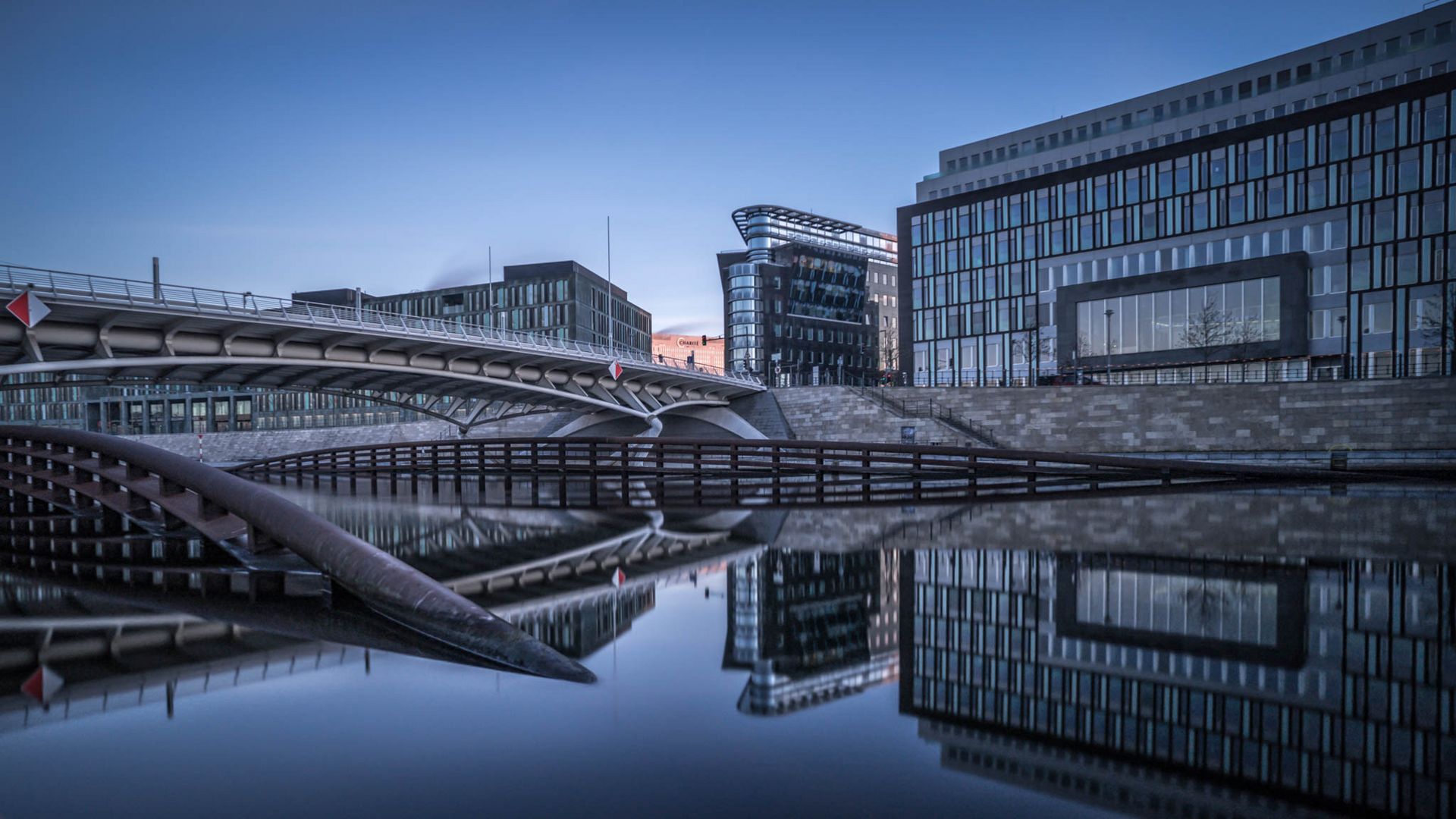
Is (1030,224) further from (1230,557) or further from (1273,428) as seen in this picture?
(1230,557)

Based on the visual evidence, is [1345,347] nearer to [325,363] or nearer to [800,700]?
[325,363]

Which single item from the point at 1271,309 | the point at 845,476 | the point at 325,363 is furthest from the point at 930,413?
the point at 325,363

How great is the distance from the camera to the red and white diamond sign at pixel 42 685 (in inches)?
181

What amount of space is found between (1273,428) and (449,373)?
124 ft

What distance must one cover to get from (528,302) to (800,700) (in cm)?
10518

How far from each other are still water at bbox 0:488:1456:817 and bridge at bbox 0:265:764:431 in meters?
23.1

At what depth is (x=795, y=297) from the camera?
111250 millimetres

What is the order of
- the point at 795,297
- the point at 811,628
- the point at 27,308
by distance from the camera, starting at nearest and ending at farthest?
the point at 811,628
the point at 27,308
the point at 795,297

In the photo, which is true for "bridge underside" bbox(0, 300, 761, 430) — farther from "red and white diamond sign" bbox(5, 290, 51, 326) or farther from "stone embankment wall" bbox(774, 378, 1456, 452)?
"stone embankment wall" bbox(774, 378, 1456, 452)

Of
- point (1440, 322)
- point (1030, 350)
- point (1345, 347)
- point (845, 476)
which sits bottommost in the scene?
point (845, 476)

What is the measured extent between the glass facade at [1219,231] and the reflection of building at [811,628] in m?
50.4

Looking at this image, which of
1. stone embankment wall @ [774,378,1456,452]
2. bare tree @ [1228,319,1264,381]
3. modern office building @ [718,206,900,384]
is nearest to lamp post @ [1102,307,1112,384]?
bare tree @ [1228,319,1264,381]

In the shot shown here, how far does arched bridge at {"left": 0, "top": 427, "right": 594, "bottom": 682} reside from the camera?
5.52 meters

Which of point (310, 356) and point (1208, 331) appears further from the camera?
point (1208, 331)
